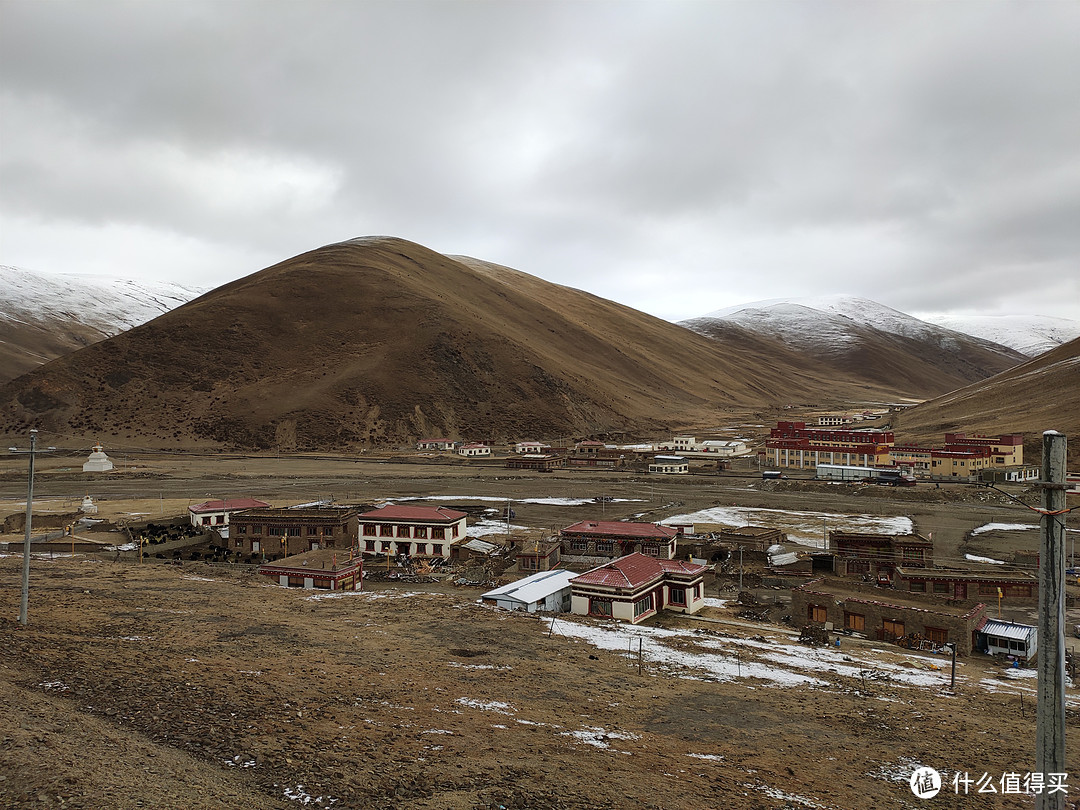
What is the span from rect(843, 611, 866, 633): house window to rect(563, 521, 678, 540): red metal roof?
591 inches

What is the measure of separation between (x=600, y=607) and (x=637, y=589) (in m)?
2.02

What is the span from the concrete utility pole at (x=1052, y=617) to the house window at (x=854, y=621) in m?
26.7

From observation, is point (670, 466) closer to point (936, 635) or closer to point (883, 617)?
point (883, 617)

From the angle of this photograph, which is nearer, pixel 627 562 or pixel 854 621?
pixel 854 621

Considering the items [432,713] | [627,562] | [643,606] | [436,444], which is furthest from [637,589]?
[436,444]

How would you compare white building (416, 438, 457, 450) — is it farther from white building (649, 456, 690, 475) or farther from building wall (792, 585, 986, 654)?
building wall (792, 585, 986, 654)

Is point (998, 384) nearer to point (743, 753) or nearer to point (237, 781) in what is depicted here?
point (743, 753)

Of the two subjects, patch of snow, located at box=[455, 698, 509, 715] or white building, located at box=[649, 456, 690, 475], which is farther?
white building, located at box=[649, 456, 690, 475]

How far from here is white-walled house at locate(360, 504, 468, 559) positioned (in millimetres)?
49812

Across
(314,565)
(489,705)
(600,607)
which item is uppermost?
(489,705)

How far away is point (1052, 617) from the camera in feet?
28.3

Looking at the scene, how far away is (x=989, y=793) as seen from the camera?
51.5ft

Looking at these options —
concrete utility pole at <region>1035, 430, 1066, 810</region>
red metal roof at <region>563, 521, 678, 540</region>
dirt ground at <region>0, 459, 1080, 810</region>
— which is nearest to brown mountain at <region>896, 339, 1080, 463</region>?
red metal roof at <region>563, 521, 678, 540</region>

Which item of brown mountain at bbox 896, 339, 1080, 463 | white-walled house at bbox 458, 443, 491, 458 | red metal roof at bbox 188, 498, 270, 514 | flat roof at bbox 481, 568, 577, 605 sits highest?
brown mountain at bbox 896, 339, 1080, 463
